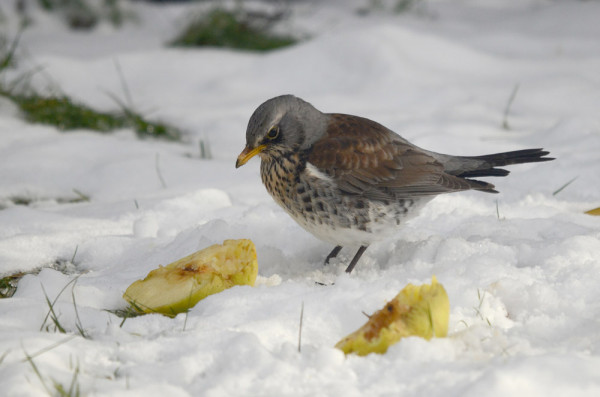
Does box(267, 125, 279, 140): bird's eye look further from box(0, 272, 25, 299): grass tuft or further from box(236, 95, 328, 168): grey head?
box(0, 272, 25, 299): grass tuft

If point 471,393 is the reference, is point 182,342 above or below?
below

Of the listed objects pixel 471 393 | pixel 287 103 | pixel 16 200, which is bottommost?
pixel 16 200

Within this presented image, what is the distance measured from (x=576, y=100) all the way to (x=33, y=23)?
5.81 meters

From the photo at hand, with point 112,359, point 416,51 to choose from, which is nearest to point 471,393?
point 112,359

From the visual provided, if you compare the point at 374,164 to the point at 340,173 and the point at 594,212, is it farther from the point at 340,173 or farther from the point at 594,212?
the point at 594,212

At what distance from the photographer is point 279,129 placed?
3.53 metres

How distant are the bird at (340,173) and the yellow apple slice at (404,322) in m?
0.90

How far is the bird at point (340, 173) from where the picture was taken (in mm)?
3424

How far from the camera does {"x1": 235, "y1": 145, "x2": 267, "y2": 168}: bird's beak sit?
3475 millimetres

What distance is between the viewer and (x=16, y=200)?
15.2 ft

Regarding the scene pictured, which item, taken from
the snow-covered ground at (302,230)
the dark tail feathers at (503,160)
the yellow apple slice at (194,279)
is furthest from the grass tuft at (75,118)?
the yellow apple slice at (194,279)

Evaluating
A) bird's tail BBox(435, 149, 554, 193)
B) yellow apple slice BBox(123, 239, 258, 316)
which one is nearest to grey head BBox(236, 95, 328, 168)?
yellow apple slice BBox(123, 239, 258, 316)

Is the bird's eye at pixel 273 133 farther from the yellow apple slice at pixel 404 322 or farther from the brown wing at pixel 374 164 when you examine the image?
the yellow apple slice at pixel 404 322

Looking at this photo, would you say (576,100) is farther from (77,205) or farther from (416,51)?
(77,205)
